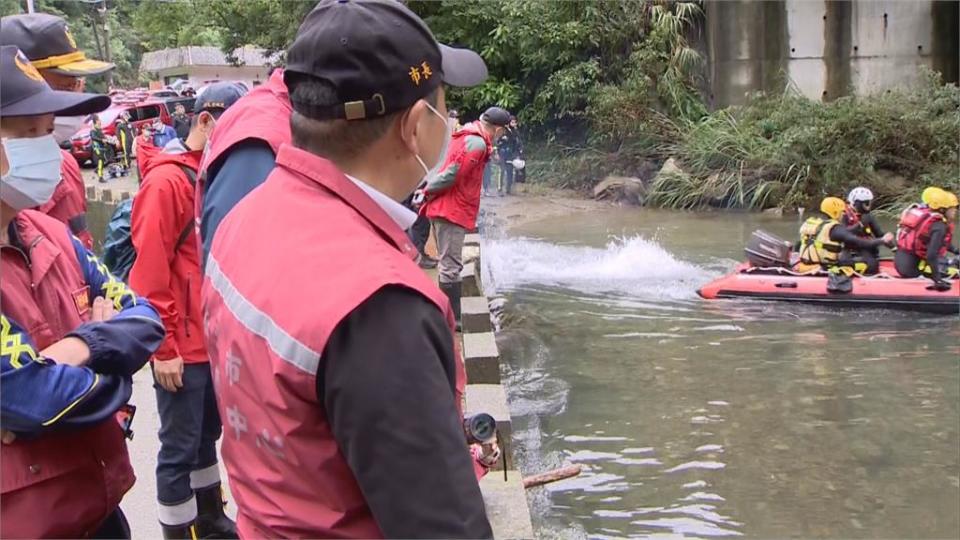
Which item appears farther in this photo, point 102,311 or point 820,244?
point 820,244

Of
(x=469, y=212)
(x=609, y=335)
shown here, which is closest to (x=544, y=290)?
(x=609, y=335)

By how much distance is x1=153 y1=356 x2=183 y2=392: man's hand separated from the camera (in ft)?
11.9

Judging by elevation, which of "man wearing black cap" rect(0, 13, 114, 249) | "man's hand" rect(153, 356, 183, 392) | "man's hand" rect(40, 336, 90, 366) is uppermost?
"man wearing black cap" rect(0, 13, 114, 249)

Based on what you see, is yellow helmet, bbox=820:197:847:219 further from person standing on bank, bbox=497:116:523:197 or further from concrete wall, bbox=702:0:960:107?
person standing on bank, bbox=497:116:523:197

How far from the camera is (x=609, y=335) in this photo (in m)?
10.2

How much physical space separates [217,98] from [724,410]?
212 inches

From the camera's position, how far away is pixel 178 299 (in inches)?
147

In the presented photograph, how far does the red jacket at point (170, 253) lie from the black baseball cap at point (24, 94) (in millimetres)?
1216

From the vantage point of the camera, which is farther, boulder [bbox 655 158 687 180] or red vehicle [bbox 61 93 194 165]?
red vehicle [bbox 61 93 194 165]

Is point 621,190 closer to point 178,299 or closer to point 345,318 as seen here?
point 178,299

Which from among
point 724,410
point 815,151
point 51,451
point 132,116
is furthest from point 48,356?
point 132,116

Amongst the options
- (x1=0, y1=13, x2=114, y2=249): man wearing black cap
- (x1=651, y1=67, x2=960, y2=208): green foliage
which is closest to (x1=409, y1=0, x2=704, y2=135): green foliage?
(x1=651, y1=67, x2=960, y2=208): green foliage

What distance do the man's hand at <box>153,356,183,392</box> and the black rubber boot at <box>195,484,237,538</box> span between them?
634mm

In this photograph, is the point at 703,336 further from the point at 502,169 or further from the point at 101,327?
the point at 502,169
